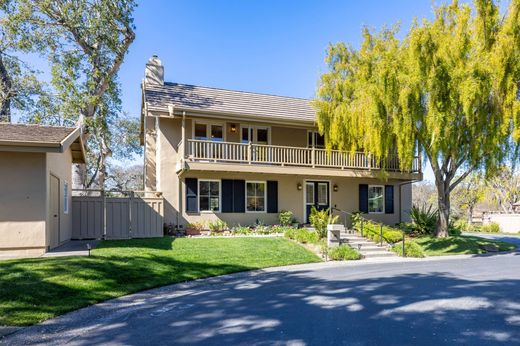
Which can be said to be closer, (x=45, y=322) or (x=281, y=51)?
(x=45, y=322)

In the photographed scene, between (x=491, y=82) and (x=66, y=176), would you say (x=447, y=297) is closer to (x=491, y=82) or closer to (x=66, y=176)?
(x=491, y=82)

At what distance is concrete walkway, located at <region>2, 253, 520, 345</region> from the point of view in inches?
182

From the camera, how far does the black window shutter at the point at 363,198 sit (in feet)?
62.8

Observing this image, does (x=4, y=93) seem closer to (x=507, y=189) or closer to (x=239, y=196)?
(x=239, y=196)

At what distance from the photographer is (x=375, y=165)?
58.9ft

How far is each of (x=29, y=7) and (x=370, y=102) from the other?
18.5 m

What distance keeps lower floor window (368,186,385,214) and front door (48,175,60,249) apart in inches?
595

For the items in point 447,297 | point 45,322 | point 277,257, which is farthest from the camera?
point 277,257

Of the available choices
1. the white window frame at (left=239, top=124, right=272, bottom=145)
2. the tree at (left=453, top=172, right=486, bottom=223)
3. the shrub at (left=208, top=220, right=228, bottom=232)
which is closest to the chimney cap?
the white window frame at (left=239, top=124, right=272, bottom=145)

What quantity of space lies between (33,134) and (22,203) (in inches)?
78.4

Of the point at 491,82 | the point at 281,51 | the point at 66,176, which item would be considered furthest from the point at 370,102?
the point at 66,176

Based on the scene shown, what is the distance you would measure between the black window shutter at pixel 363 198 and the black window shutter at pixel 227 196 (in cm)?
737

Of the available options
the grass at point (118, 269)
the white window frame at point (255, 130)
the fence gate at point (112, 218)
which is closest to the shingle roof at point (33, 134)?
the grass at point (118, 269)

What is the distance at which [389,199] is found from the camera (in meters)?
19.9
